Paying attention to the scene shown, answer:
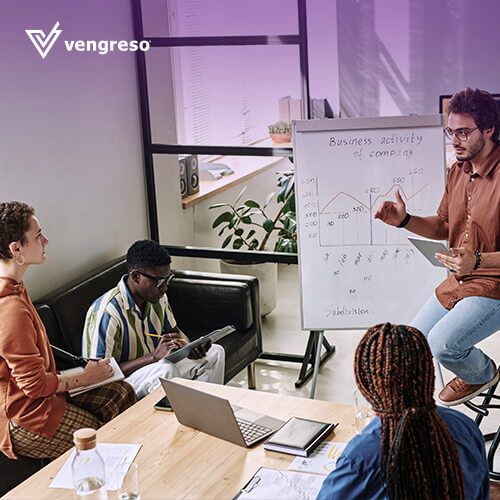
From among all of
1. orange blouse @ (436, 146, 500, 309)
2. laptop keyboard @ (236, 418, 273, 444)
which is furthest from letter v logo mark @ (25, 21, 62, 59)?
laptop keyboard @ (236, 418, 273, 444)

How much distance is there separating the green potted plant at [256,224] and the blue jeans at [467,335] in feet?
4.59

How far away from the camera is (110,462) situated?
6.38 ft

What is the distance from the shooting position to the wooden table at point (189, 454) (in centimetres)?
183

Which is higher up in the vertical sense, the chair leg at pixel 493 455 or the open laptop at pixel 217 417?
the open laptop at pixel 217 417

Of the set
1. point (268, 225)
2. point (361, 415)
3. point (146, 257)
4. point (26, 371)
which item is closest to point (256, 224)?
point (268, 225)

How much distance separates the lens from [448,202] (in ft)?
9.73

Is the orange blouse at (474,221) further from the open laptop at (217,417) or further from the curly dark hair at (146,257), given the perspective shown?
the curly dark hair at (146,257)

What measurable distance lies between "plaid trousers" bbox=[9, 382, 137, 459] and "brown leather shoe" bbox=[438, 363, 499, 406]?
1.28 m

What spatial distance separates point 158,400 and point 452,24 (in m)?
4.72

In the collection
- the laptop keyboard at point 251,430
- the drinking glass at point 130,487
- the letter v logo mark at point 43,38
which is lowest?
the laptop keyboard at point 251,430

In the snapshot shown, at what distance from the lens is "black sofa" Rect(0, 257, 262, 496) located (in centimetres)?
323

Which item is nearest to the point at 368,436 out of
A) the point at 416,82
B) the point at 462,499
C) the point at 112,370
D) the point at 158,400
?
the point at 462,499

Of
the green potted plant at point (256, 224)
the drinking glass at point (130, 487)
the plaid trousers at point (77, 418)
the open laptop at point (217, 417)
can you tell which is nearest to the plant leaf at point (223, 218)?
the green potted plant at point (256, 224)

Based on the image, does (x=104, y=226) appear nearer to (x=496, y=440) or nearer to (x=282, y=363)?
(x=282, y=363)
